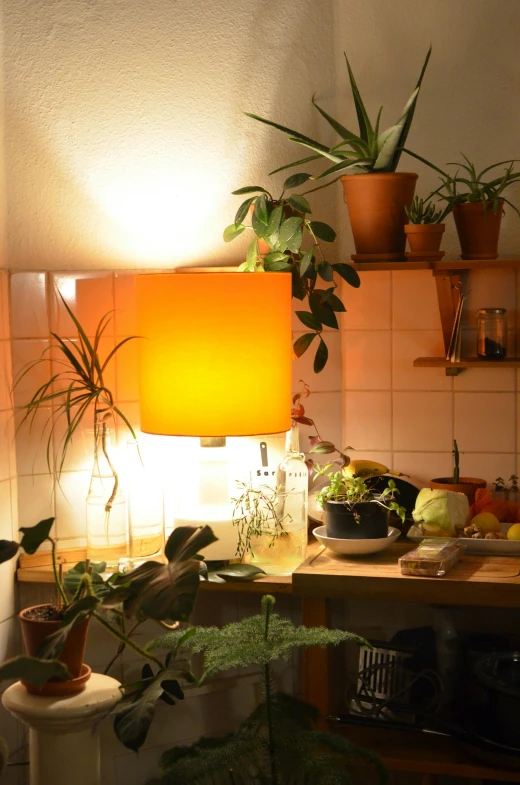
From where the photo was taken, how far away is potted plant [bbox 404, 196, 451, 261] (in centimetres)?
221

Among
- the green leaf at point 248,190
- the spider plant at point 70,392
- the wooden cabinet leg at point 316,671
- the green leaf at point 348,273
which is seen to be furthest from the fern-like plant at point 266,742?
the green leaf at point 248,190

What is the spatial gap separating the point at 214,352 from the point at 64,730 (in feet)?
2.84

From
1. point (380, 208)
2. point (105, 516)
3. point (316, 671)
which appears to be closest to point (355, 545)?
point (316, 671)

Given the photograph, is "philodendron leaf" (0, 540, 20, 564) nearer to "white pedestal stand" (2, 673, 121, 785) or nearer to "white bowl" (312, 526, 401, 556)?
"white pedestal stand" (2, 673, 121, 785)

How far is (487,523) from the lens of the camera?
223 cm

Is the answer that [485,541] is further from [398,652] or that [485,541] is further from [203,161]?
[203,161]

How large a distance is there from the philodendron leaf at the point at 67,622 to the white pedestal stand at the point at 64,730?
12 centimetres

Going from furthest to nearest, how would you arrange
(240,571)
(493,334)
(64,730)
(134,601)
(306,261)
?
(493,334)
(306,261)
(240,571)
(64,730)
(134,601)

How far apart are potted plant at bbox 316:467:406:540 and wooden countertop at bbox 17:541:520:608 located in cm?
7

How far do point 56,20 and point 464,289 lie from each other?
4.07 ft

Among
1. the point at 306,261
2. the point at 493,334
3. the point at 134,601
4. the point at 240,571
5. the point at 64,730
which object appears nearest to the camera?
the point at 134,601

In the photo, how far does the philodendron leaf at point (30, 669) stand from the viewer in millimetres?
1398

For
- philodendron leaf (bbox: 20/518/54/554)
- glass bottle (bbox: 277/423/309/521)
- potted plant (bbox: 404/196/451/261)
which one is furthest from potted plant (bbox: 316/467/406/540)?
philodendron leaf (bbox: 20/518/54/554)

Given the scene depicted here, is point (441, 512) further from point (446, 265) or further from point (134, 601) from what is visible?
point (134, 601)
